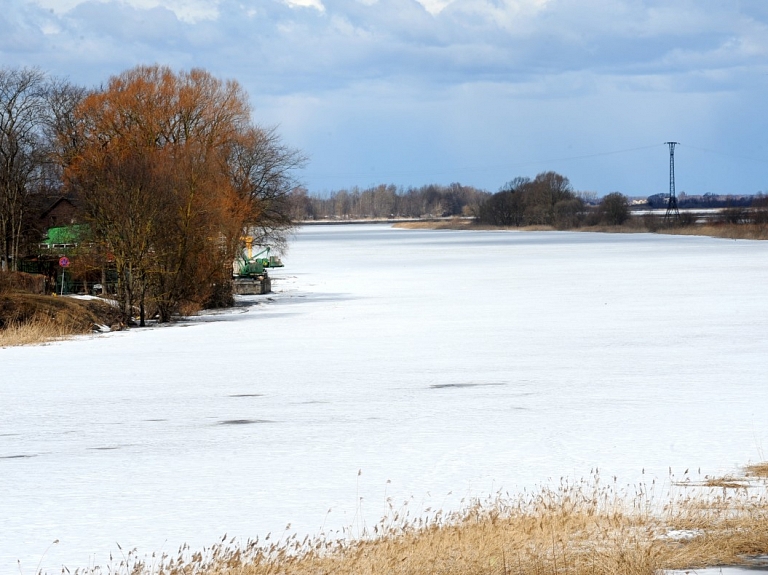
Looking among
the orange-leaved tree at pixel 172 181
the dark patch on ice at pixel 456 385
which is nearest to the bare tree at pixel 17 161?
the orange-leaved tree at pixel 172 181

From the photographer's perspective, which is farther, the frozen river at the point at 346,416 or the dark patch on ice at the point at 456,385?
the dark patch on ice at the point at 456,385

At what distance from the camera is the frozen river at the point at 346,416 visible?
8.35 metres

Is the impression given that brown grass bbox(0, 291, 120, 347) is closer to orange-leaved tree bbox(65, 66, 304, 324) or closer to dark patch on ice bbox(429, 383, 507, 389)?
orange-leaved tree bbox(65, 66, 304, 324)

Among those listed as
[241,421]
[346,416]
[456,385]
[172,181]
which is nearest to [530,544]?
[346,416]

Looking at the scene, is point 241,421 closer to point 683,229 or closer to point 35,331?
point 35,331

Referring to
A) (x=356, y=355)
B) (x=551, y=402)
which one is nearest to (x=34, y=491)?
(x=551, y=402)

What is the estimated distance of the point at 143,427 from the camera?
12156 millimetres

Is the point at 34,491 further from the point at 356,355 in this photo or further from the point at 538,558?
the point at 356,355

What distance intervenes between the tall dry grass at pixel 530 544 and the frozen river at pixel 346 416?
55cm

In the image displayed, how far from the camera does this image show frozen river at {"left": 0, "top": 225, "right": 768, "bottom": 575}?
8352 mm

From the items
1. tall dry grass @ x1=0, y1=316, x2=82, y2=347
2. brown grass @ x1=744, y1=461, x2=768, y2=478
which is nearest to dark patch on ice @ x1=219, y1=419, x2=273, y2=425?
brown grass @ x1=744, y1=461, x2=768, y2=478

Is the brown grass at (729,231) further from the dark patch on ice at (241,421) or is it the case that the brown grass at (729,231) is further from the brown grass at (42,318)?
the dark patch on ice at (241,421)

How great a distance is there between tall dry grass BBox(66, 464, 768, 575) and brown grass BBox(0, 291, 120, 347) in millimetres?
17618

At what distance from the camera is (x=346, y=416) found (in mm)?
12781
